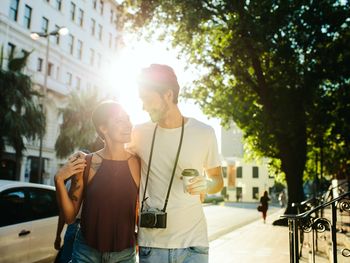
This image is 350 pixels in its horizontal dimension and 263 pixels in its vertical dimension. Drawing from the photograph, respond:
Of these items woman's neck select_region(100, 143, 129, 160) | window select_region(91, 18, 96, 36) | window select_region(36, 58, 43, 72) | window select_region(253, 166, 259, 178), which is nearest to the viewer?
woman's neck select_region(100, 143, 129, 160)

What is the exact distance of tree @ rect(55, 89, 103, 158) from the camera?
29.0 m

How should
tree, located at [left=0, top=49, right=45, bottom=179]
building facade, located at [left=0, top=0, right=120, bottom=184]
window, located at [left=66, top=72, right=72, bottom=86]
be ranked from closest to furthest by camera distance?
tree, located at [left=0, top=49, right=45, bottom=179]
building facade, located at [left=0, top=0, right=120, bottom=184]
window, located at [left=66, top=72, right=72, bottom=86]

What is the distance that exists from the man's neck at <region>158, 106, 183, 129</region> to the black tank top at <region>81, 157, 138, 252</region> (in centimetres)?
42

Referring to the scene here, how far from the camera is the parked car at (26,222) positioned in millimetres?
5969

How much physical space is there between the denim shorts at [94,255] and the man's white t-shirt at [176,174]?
32 centimetres

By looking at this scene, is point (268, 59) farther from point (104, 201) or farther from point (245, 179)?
point (245, 179)

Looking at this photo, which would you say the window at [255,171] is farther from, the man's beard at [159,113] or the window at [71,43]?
the man's beard at [159,113]

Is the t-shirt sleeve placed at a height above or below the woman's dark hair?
below

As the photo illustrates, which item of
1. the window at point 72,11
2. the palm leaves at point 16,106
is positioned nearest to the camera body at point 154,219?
the palm leaves at point 16,106

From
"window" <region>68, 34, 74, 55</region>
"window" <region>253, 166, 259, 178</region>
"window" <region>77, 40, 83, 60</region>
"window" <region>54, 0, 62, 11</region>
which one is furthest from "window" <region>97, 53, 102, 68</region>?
"window" <region>253, 166, 259, 178</region>

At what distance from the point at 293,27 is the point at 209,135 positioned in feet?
46.7

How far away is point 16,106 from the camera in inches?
755

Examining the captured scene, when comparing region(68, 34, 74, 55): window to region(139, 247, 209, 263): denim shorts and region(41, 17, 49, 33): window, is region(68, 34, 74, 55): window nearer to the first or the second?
region(41, 17, 49, 33): window

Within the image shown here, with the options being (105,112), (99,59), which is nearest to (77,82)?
(99,59)
